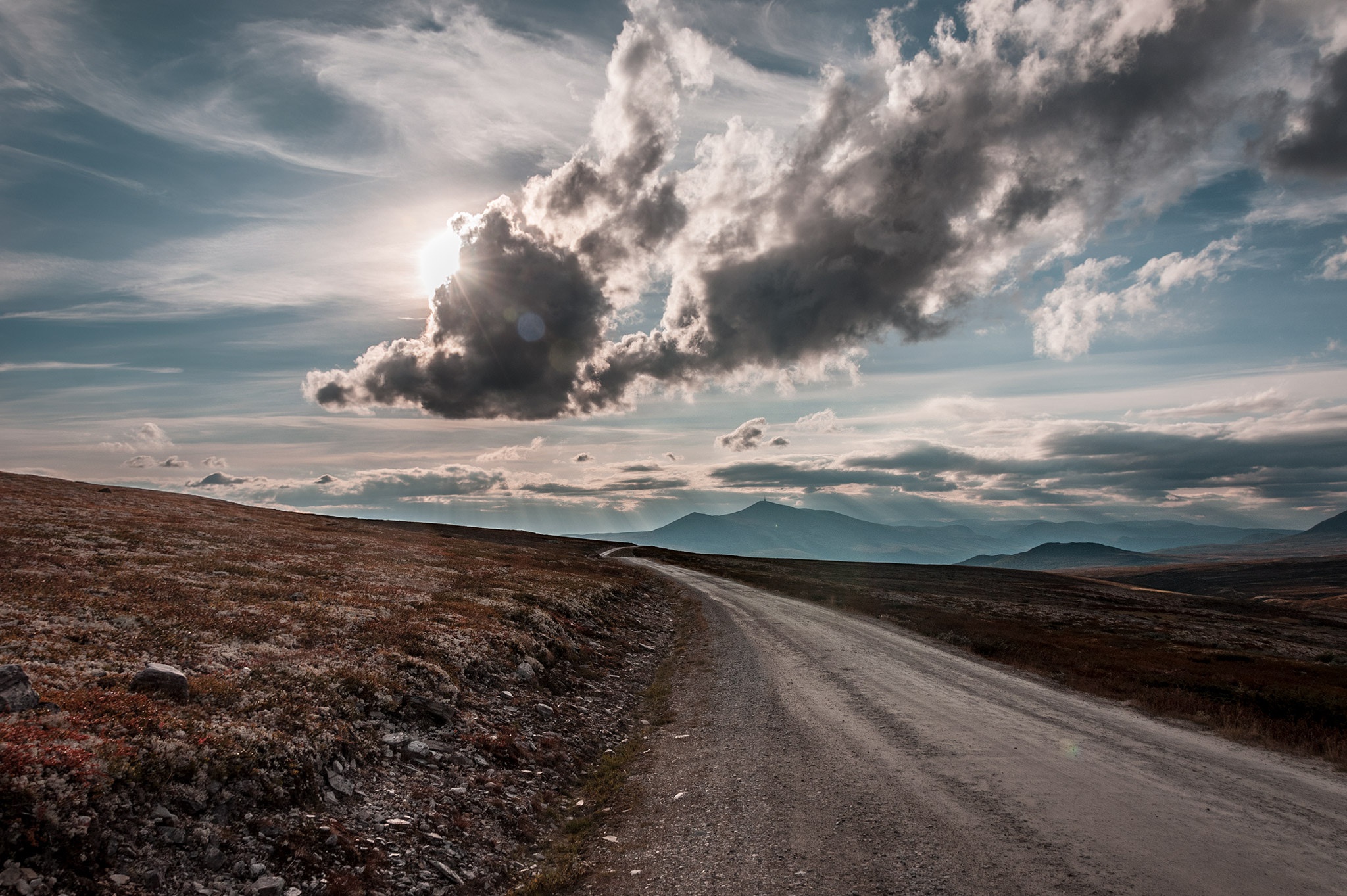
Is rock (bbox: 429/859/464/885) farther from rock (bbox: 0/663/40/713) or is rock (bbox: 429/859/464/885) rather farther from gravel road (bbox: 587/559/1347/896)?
rock (bbox: 0/663/40/713)

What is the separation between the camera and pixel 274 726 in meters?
12.5

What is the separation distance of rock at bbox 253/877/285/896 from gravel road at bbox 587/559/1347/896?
4770 millimetres

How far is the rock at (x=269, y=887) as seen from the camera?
344 inches

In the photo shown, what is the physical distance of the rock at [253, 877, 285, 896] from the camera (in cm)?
874

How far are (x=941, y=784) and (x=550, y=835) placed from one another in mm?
8793

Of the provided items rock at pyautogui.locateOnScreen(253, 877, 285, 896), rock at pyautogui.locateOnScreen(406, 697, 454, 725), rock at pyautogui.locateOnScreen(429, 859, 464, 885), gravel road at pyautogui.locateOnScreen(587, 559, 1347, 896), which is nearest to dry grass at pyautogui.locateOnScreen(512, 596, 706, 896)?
gravel road at pyautogui.locateOnScreen(587, 559, 1347, 896)

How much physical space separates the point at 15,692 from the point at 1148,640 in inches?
2794

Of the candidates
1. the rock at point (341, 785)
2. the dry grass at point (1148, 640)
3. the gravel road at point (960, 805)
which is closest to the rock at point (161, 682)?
the rock at point (341, 785)

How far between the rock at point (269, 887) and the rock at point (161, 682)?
5835mm

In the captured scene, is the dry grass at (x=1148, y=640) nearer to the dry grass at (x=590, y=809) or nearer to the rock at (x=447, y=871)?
the dry grass at (x=590, y=809)

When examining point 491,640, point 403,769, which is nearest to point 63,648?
point 403,769

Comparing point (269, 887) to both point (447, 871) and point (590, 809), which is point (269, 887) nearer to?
point (447, 871)

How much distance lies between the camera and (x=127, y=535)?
114ft

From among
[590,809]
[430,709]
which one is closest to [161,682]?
[430,709]
